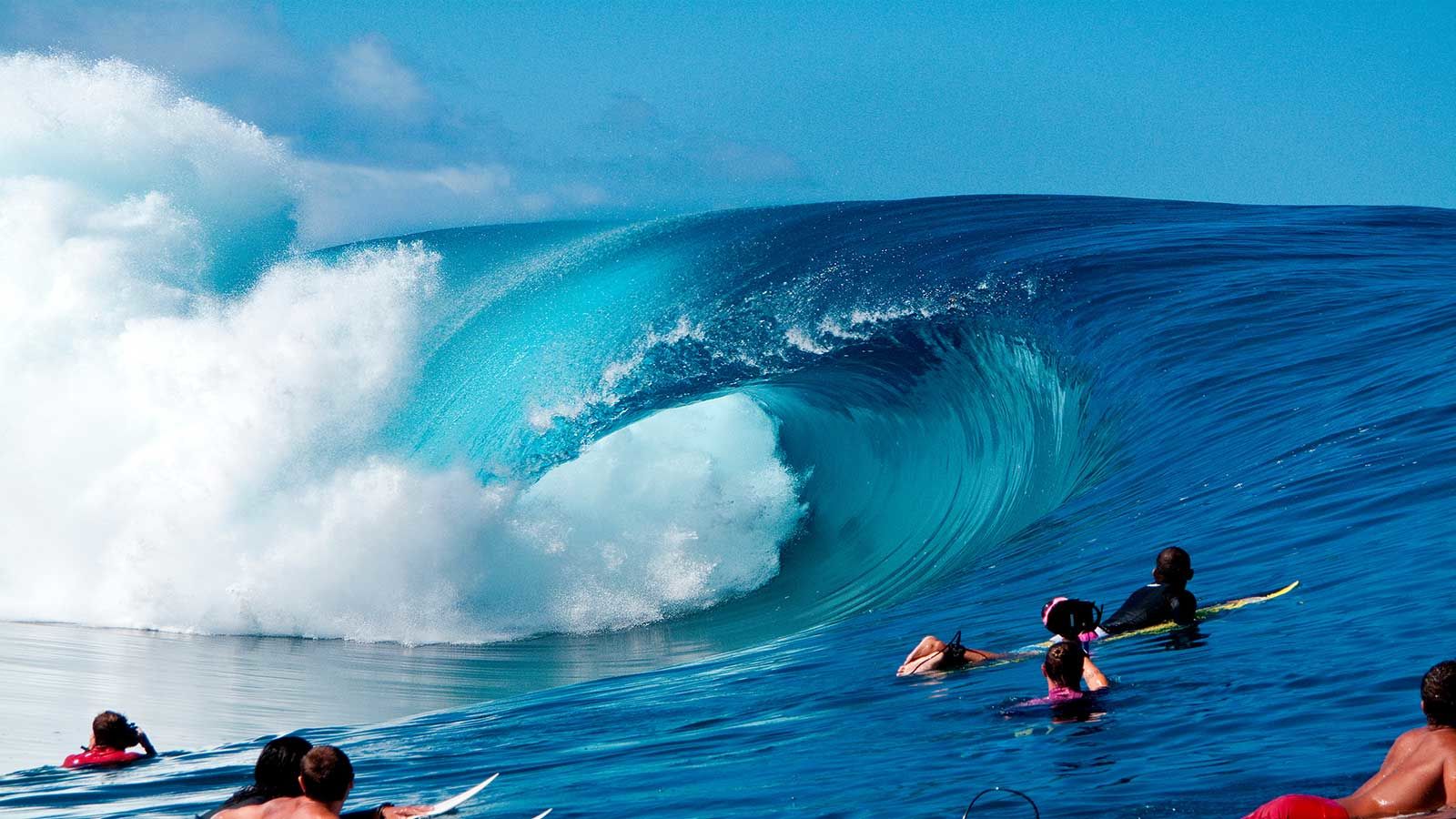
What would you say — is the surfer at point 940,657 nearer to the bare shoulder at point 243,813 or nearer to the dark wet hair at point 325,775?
the dark wet hair at point 325,775

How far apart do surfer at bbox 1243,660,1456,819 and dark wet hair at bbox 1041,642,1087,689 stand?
5.70 feet

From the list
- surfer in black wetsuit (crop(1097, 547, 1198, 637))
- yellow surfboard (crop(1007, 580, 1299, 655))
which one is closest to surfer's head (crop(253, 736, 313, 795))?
yellow surfboard (crop(1007, 580, 1299, 655))

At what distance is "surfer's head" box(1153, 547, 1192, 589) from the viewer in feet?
22.1

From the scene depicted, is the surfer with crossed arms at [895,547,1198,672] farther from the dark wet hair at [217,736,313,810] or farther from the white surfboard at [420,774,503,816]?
the dark wet hair at [217,736,313,810]

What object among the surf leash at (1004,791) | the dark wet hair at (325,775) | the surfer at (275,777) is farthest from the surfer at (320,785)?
the surf leash at (1004,791)

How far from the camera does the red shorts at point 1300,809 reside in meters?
3.58

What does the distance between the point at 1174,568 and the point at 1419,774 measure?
2.94m

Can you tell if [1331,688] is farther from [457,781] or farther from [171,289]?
[171,289]

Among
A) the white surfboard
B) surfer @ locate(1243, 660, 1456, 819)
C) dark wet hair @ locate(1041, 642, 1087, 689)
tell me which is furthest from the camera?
dark wet hair @ locate(1041, 642, 1087, 689)

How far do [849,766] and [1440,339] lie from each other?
8134 millimetres

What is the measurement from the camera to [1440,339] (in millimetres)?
10961

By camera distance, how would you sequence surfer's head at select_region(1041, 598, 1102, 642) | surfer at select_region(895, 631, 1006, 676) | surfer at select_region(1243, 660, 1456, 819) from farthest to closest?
surfer at select_region(895, 631, 1006, 676)
surfer's head at select_region(1041, 598, 1102, 642)
surfer at select_region(1243, 660, 1456, 819)

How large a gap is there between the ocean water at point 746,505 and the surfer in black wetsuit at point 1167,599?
242mm

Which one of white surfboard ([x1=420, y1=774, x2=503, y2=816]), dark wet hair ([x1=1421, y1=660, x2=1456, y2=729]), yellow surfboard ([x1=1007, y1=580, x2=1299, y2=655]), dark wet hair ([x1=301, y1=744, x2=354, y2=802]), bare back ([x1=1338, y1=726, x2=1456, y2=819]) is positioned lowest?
bare back ([x1=1338, y1=726, x2=1456, y2=819])
